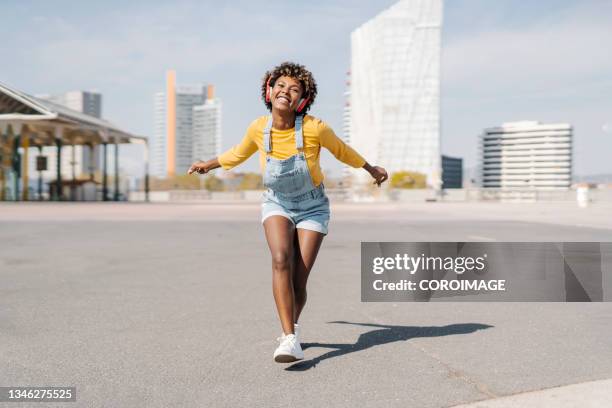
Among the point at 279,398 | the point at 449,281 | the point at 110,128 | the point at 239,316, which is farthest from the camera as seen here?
the point at 110,128

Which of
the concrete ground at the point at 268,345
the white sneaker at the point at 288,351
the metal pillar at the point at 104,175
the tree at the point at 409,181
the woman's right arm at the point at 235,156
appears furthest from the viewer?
the tree at the point at 409,181

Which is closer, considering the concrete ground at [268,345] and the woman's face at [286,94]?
the concrete ground at [268,345]

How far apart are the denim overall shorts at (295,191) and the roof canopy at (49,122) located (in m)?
34.2

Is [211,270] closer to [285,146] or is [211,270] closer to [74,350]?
[74,350]

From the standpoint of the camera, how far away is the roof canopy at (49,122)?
34844 mm

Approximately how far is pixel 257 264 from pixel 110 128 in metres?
35.5

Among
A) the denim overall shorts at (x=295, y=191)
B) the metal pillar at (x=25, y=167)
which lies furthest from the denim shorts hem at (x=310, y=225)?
the metal pillar at (x=25, y=167)

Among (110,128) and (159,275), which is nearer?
(159,275)

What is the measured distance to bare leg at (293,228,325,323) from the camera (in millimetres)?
3678

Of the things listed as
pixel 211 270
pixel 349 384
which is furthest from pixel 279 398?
pixel 211 270

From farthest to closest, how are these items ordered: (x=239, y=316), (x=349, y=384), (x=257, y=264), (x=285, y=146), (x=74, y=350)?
1. (x=257, y=264)
2. (x=239, y=316)
3. (x=74, y=350)
4. (x=285, y=146)
5. (x=349, y=384)

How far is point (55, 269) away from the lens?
7.91m

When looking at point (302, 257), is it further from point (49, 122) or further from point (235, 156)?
point (49, 122)

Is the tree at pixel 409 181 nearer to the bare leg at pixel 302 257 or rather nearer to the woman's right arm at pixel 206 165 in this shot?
the woman's right arm at pixel 206 165
